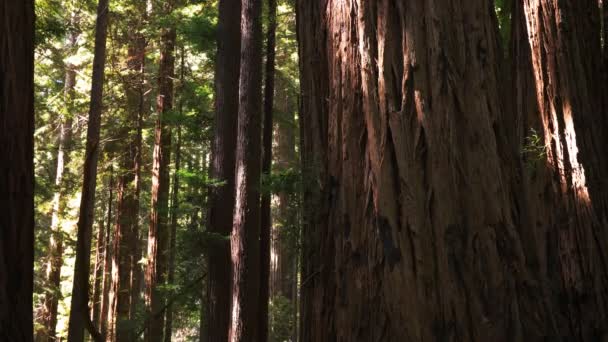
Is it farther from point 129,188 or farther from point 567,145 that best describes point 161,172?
point 567,145

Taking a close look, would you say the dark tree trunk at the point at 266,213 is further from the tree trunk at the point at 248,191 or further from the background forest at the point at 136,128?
the tree trunk at the point at 248,191

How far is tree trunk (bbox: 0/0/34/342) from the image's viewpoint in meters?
3.41

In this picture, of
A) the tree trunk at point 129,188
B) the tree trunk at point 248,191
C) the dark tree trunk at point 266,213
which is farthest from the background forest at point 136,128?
the tree trunk at point 248,191

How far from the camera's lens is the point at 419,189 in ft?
9.37

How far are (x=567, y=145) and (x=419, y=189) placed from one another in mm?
4113

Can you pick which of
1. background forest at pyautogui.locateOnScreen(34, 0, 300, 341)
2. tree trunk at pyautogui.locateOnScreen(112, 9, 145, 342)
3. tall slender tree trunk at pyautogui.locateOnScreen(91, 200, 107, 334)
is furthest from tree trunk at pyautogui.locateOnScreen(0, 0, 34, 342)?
tall slender tree trunk at pyautogui.locateOnScreen(91, 200, 107, 334)

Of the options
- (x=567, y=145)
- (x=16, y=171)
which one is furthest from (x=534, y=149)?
(x=16, y=171)

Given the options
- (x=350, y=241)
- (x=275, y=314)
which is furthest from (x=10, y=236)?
(x=275, y=314)

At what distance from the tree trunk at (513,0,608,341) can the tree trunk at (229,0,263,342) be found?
4.72 m

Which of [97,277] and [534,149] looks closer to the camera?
[534,149]

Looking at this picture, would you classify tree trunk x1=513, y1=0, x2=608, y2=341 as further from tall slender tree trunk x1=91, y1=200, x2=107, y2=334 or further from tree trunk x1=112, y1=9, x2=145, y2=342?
tall slender tree trunk x1=91, y1=200, x2=107, y2=334

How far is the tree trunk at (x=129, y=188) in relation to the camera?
1808 centimetres

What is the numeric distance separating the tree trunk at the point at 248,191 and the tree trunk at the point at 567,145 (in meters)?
4.72

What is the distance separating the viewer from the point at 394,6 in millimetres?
3023
